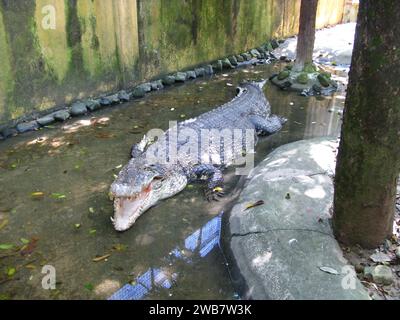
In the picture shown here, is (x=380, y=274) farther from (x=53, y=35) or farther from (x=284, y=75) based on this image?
(x=284, y=75)

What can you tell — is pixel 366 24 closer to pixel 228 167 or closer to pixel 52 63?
pixel 228 167

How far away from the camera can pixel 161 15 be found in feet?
28.1

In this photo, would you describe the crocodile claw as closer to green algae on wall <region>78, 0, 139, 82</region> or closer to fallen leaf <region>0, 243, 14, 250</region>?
fallen leaf <region>0, 243, 14, 250</region>

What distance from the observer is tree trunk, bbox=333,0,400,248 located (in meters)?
2.69

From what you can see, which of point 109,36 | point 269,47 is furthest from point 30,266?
point 269,47

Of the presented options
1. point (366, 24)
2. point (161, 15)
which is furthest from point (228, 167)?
point (161, 15)

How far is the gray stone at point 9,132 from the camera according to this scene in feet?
19.7

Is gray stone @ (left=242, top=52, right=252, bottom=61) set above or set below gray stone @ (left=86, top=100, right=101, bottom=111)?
below

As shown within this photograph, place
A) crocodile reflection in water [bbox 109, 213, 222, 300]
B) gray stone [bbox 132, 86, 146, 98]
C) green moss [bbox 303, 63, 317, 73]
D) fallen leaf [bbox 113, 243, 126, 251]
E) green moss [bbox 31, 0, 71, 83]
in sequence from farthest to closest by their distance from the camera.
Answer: green moss [bbox 303, 63, 317, 73], gray stone [bbox 132, 86, 146, 98], green moss [bbox 31, 0, 71, 83], fallen leaf [bbox 113, 243, 126, 251], crocodile reflection in water [bbox 109, 213, 222, 300]

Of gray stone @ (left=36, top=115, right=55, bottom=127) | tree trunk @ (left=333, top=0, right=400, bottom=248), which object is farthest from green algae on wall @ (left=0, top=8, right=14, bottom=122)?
tree trunk @ (left=333, top=0, right=400, bottom=248)

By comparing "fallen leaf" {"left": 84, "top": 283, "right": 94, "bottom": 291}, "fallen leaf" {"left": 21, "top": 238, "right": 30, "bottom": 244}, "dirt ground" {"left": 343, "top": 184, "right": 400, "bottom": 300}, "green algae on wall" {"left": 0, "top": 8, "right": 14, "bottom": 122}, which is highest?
"green algae on wall" {"left": 0, "top": 8, "right": 14, "bottom": 122}

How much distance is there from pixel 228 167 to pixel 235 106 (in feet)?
4.74

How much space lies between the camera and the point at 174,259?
12.1 feet

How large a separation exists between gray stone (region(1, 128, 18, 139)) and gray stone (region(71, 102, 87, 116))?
1.04 metres
